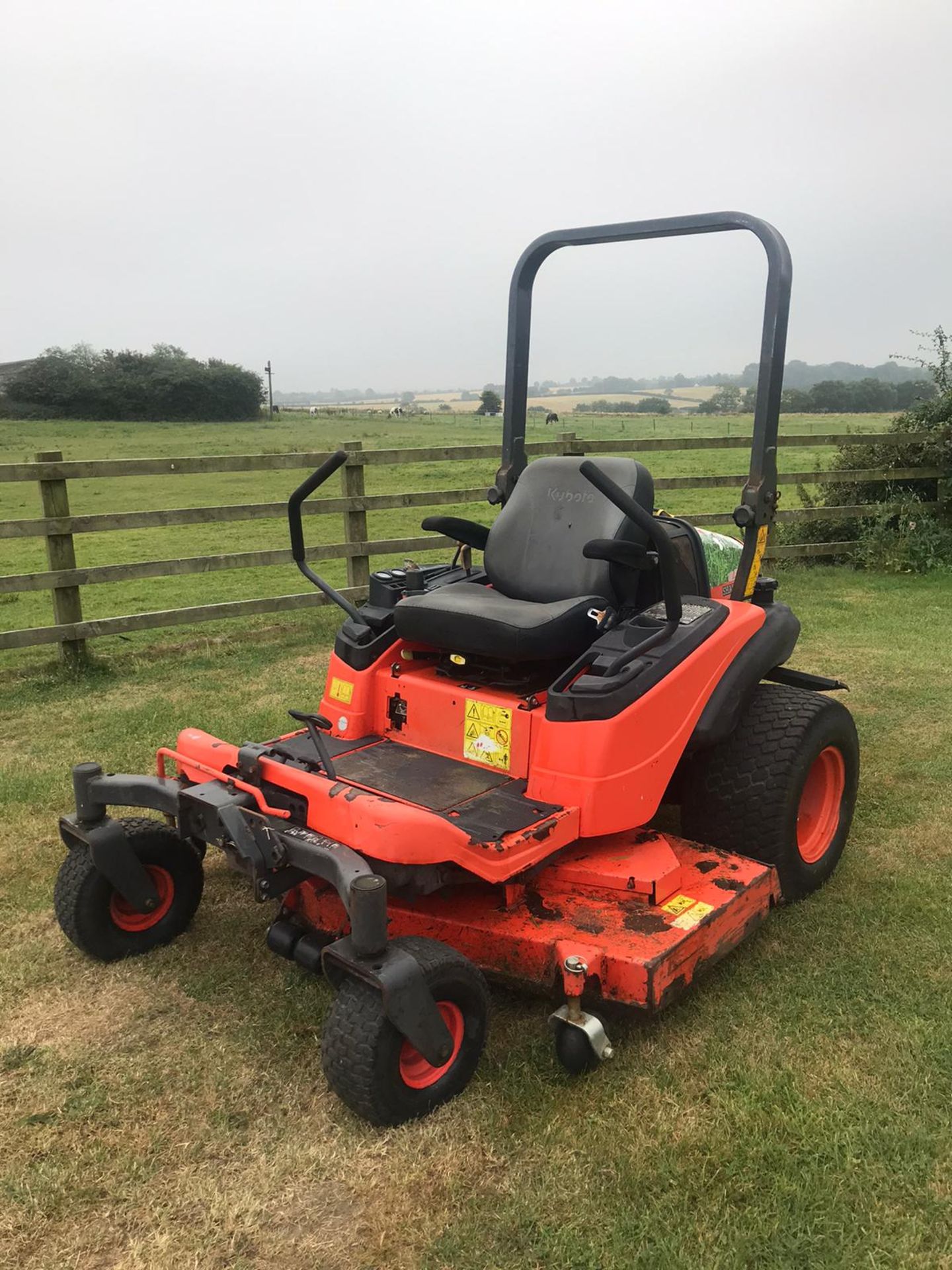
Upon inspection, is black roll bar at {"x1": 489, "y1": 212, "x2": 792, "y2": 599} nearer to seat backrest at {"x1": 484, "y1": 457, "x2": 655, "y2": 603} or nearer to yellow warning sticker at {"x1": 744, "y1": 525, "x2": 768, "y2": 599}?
yellow warning sticker at {"x1": 744, "y1": 525, "x2": 768, "y2": 599}

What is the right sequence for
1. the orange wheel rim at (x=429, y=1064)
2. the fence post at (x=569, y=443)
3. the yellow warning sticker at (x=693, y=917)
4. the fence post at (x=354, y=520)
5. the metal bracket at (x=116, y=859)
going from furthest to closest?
the fence post at (x=569, y=443)
the fence post at (x=354, y=520)
the metal bracket at (x=116, y=859)
the yellow warning sticker at (x=693, y=917)
the orange wheel rim at (x=429, y=1064)

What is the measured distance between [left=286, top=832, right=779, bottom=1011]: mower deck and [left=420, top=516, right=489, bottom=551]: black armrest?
59.2 inches

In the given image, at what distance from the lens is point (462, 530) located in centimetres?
419

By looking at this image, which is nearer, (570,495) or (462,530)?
(570,495)

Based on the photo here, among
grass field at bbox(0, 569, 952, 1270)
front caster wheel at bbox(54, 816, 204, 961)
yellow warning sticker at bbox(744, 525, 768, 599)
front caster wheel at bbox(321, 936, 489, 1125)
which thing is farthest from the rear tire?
front caster wheel at bbox(54, 816, 204, 961)

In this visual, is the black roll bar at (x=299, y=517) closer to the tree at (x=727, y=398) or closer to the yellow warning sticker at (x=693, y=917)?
the tree at (x=727, y=398)

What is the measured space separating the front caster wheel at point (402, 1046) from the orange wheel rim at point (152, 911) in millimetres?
1051

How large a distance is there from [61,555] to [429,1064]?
15.9ft

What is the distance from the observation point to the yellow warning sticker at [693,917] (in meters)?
2.77

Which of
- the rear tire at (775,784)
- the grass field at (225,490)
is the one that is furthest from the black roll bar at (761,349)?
the rear tire at (775,784)

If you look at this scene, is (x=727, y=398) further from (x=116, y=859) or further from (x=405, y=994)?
(x=116, y=859)

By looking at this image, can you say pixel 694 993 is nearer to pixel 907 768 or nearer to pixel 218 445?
pixel 907 768

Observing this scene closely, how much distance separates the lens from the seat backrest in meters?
3.50

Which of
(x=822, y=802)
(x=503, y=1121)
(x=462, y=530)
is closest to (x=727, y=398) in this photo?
(x=462, y=530)
